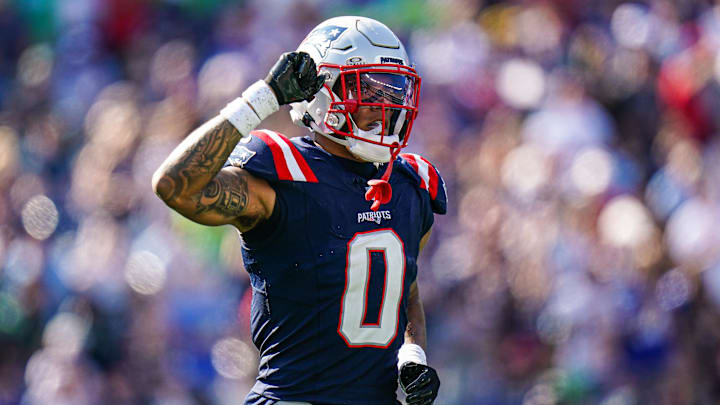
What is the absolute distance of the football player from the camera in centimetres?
374

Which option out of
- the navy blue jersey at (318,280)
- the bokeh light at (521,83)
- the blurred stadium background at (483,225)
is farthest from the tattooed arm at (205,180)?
the bokeh light at (521,83)

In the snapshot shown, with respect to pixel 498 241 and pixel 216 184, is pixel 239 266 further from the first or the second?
pixel 216 184

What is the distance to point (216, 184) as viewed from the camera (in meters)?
3.55

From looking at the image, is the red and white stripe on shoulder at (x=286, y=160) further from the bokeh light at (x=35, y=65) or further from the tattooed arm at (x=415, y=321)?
the bokeh light at (x=35, y=65)

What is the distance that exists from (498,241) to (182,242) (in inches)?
83.8

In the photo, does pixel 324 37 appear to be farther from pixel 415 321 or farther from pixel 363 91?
pixel 415 321

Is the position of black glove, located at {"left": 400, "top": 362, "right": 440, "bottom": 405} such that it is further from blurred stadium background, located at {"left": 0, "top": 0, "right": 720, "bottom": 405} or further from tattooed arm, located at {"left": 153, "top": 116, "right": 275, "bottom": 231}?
blurred stadium background, located at {"left": 0, "top": 0, "right": 720, "bottom": 405}

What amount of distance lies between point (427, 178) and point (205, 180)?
1025 mm

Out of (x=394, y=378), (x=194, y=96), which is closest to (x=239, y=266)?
(x=194, y=96)

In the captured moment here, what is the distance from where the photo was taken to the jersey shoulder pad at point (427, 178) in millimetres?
4164

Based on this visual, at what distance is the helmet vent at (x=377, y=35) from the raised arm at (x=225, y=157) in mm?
416

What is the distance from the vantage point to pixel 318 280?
3.76m

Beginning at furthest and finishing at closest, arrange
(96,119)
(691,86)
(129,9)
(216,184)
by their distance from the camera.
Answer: (129,9) < (96,119) < (691,86) < (216,184)

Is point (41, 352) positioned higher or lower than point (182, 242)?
lower
